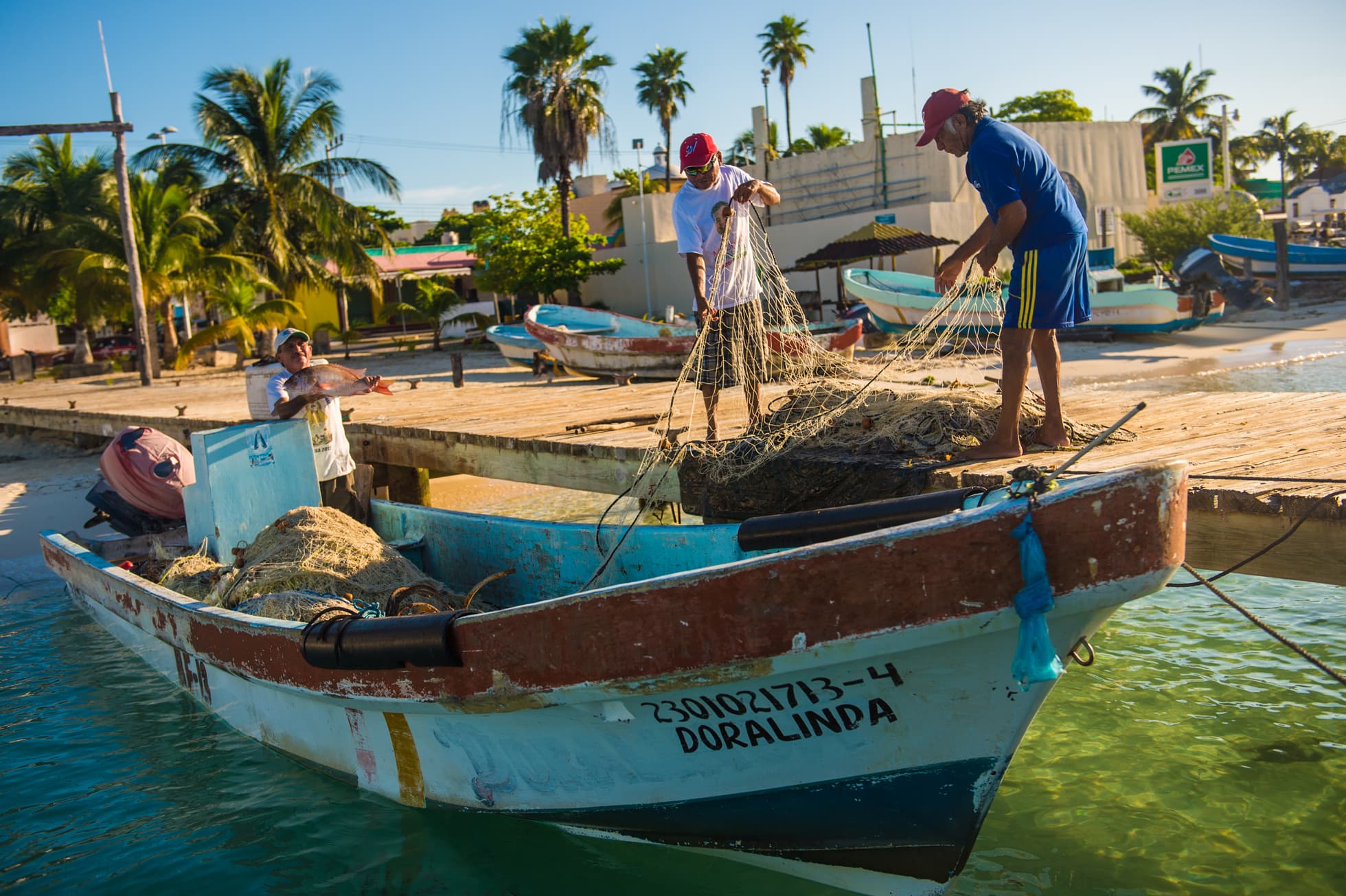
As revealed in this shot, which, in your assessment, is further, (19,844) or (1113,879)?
(19,844)

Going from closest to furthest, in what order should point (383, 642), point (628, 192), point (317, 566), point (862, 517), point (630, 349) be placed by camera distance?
point (862, 517)
point (383, 642)
point (317, 566)
point (630, 349)
point (628, 192)

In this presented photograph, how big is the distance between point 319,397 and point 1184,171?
35.9 meters

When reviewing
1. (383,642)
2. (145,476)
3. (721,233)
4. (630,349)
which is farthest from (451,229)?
(383,642)

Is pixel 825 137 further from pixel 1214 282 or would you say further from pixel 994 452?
pixel 994 452

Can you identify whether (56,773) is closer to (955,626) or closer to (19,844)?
(19,844)

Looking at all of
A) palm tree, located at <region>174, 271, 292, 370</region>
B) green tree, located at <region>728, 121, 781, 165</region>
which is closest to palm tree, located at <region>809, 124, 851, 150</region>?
green tree, located at <region>728, 121, 781, 165</region>

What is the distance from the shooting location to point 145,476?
7605 mm

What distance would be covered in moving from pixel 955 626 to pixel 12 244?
34.5 m

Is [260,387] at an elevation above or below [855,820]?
above

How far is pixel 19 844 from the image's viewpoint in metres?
4.56

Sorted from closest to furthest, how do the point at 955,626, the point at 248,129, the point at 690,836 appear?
the point at 955,626 < the point at 690,836 < the point at 248,129

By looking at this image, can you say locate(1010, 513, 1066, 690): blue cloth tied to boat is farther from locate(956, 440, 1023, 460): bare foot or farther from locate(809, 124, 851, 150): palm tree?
locate(809, 124, 851, 150): palm tree

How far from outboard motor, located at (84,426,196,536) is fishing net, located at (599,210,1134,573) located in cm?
368

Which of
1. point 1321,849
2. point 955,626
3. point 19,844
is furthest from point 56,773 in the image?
point 1321,849
